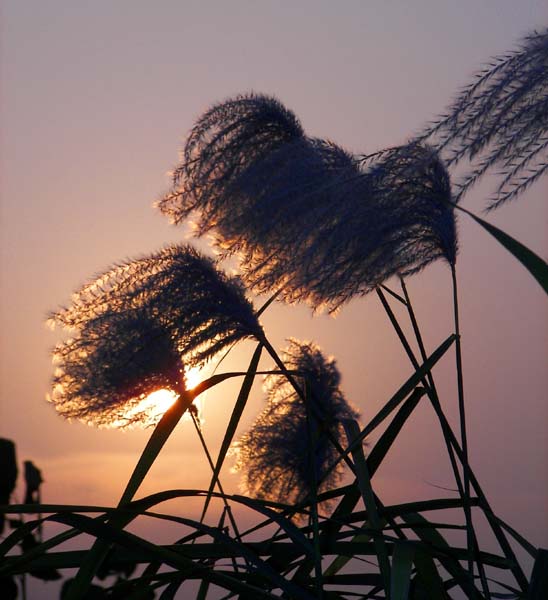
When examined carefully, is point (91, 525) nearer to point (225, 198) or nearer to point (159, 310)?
point (159, 310)

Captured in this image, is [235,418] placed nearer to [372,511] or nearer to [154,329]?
[154,329]

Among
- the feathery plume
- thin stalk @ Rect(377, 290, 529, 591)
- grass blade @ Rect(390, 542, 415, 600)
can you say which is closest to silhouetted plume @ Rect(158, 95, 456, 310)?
the feathery plume

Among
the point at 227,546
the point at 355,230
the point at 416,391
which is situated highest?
the point at 355,230

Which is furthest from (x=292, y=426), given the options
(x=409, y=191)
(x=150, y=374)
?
(x=409, y=191)

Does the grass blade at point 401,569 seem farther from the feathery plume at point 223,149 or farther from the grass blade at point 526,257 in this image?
the feathery plume at point 223,149

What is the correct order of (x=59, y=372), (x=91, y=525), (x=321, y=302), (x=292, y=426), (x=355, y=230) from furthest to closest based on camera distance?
1. (x=292, y=426)
2. (x=59, y=372)
3. (x=321, y=302)
4. (x=355, y=230)
5. (x=91, y=525)

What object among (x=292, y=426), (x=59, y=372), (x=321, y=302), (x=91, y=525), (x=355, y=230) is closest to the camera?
(x=91, y=525)

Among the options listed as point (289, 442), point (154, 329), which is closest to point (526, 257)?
point (154, 329)
